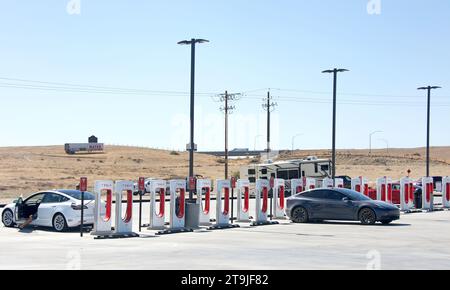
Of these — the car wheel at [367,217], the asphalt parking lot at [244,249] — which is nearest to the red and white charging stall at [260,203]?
the asphalt parking lot at [244,249]

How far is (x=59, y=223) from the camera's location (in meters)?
23.6

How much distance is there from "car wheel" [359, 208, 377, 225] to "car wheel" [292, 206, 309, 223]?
1.98 m

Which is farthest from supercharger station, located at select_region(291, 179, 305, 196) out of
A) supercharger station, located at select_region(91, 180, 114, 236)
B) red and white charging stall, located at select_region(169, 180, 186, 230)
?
supercharger station, located at select_region(91, 180, 114, 236)

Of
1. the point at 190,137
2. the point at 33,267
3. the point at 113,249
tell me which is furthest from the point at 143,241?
the point at 190,137

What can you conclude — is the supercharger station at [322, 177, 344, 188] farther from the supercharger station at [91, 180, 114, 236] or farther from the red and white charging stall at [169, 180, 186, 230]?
the supercharger station at [91, 180, 114, 236]

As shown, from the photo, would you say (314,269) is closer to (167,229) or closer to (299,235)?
(299,235)

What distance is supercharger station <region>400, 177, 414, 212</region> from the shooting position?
115ft

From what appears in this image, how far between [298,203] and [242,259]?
12.2m

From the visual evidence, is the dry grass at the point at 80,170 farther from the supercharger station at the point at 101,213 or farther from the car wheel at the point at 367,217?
the car wheel at the point at 367,217

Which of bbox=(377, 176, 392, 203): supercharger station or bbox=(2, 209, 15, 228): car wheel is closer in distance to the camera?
bbox=(2, 209, 15, 228): car wheel

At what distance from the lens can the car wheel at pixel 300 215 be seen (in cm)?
2752
